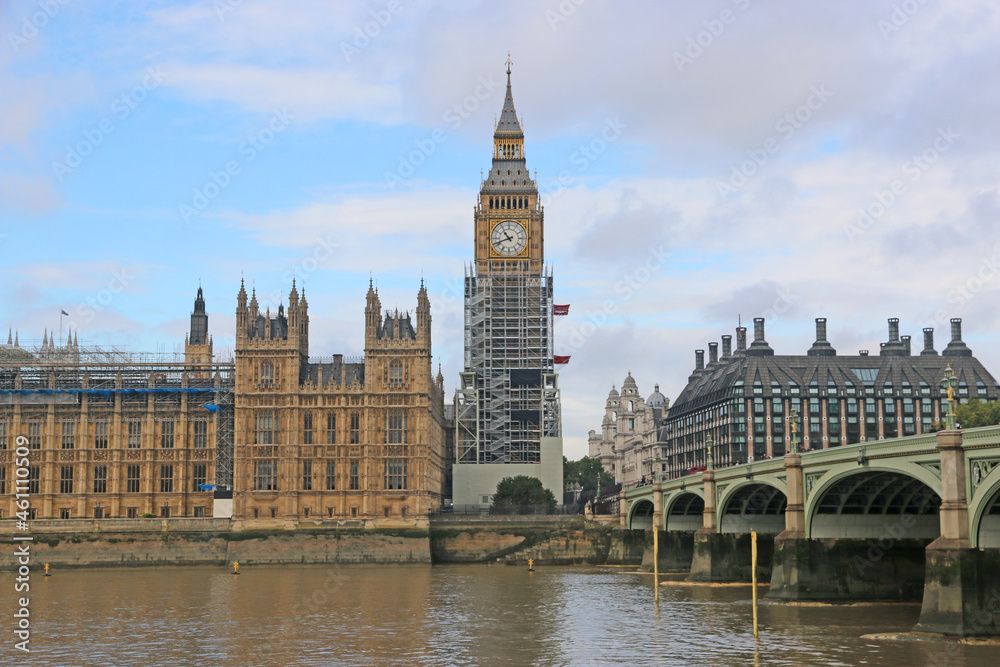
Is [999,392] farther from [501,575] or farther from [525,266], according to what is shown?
[501,575]

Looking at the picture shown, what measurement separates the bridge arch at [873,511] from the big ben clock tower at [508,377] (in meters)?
81.1

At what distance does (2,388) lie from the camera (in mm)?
144500

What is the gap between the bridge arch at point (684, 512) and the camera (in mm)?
117375

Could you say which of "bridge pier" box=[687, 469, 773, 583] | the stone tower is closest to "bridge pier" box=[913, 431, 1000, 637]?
"bridge pier" box=[687, 469, 773, 583]

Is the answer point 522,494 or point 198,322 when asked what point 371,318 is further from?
point 198,322

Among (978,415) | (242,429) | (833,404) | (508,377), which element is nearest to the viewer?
(242,429)

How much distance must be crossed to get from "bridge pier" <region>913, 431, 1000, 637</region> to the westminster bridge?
0.05 metres

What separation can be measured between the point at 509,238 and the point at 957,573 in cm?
12546

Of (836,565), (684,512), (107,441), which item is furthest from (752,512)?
(107,441)

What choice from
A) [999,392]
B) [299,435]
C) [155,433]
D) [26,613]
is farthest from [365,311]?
[999,392]

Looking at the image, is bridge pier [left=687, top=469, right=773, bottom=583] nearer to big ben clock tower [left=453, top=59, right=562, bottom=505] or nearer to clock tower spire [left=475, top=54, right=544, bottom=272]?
big ben clock tower [left=453, top=59, right=562, bottom=505]

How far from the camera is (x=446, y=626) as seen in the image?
224 feet

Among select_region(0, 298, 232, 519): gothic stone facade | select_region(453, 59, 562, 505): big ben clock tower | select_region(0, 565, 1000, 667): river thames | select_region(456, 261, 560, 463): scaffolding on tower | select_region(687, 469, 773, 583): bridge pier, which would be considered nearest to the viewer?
select_region(0, 565, 1000, 667): river thames

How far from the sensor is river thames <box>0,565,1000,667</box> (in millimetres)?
55656
